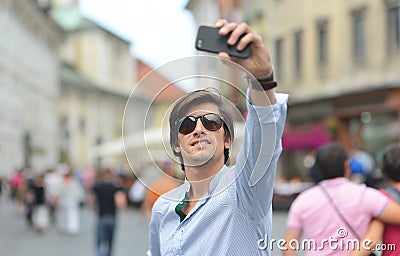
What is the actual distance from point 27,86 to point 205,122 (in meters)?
41.5

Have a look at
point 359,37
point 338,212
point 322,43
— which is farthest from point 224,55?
point 322,43

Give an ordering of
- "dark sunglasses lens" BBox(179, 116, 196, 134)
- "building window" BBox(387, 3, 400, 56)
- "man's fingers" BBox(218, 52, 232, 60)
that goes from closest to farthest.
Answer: "man's fingers" BBox(218, 52, 232, 60)
"dark sunglasses lens" BBox(179, 116, 196, 134)
"building window" BBox(387, 3, 400, 56)

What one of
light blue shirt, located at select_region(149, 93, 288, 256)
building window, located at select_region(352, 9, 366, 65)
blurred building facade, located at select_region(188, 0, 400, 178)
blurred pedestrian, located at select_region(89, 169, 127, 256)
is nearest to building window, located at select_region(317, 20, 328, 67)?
blurred building facade, located at select_region(188, 0, 400, 178)

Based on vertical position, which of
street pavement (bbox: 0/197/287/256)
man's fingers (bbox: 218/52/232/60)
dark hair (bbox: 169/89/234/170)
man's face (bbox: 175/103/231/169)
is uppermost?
man's fingers (bbox: 218/52/232/60)

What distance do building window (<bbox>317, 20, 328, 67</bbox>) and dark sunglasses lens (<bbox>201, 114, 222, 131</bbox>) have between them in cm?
2672

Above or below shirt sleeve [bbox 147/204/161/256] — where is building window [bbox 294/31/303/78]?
above

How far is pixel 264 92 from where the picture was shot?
8.08ft

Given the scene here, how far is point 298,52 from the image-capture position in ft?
105

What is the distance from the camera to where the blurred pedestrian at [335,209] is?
409 centimetres

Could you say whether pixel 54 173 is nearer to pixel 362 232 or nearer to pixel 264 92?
pixel 362 232

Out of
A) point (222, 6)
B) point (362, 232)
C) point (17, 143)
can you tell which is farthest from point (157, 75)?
point (222, 6)

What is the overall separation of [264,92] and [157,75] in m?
0.34

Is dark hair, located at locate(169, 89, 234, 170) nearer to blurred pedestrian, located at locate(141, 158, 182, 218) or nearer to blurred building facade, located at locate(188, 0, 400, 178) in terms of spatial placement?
blurred pedestrian, located at locate(141, 158, 182, 218)

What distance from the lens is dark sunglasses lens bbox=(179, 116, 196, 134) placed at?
8.50ft
